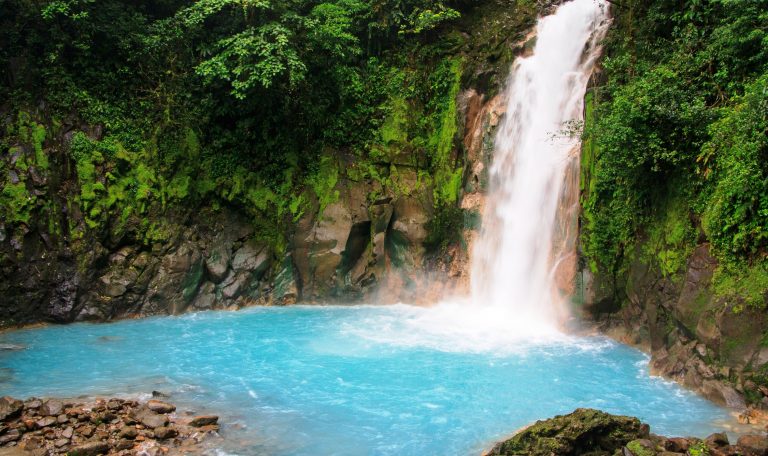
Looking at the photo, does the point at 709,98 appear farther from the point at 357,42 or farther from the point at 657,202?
the point at 357,42

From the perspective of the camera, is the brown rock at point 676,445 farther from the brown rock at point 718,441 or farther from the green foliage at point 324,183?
the green foliage at point 324,183

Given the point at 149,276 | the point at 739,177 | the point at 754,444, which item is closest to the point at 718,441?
the point at 754,444

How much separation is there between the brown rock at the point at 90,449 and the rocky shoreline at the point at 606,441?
4.79 metres

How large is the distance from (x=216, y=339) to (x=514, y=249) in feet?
23.9

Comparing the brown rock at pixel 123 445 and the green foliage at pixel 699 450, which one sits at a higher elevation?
the green foliage at pixel 699 450

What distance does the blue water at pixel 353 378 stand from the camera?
7750mm

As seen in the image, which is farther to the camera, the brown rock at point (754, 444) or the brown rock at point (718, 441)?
the brown rock at point (718, 441)

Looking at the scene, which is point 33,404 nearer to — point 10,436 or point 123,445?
point 10,436

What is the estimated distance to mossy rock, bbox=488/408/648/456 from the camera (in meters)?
6.62

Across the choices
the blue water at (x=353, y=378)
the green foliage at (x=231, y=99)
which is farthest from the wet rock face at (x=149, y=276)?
the blue water at (x=353, y=378)

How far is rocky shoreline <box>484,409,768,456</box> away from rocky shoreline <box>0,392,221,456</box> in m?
3.99

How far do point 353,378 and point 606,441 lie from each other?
4.39 metres

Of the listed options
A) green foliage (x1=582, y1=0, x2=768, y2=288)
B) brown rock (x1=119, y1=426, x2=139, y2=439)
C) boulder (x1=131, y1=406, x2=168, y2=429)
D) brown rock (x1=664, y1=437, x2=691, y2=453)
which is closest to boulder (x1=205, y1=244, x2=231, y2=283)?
boulder (x1=131, y1=406, x2=168, y2=429)

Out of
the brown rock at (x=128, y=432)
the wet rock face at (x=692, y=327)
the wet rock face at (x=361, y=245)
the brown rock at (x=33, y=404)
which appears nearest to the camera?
the brown rock at (x=128, y=432)
